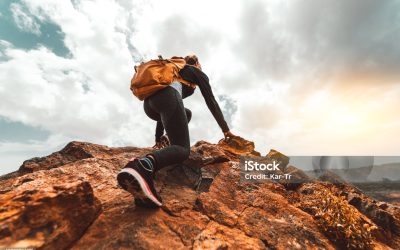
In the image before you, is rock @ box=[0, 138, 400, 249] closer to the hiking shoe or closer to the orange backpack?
the hiking shoe

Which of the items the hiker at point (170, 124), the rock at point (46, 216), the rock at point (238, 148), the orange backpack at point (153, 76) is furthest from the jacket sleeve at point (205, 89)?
the rock at point (238, 148)

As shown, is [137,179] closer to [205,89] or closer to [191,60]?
[205,89]

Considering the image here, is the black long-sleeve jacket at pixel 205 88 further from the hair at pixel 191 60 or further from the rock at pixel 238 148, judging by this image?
the rock at pixel 238 148

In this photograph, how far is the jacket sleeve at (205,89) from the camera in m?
4.71

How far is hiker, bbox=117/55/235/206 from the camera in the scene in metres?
3.35

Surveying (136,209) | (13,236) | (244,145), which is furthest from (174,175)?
(244,145)

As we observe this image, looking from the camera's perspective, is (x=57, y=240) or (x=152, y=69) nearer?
(x=57, y=240)

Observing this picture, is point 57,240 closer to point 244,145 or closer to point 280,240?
point 280,240

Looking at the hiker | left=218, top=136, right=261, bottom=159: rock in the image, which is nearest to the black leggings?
the hiker

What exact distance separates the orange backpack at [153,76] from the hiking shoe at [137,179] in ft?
4.54

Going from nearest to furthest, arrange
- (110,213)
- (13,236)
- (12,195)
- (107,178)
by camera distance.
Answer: (13,236)
(12,195)
(110,213)
(107,178)

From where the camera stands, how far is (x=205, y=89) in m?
4.72

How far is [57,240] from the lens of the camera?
2.81 meters

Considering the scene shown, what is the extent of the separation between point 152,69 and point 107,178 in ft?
7.78
